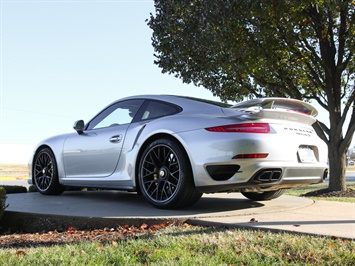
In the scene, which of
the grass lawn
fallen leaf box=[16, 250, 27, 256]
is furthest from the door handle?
fallen leaf box=[16, 250, 27, 256]

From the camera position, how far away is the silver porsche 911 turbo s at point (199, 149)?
202 inches

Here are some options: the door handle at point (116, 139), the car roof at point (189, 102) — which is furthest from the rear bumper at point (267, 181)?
the door handle at point (116, 139)

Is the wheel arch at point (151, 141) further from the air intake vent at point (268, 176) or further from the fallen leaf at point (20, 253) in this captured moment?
the fallen leaf at point (20, 253)

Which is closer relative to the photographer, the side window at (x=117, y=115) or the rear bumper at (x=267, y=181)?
the rear bumper at (x=267, y=181)

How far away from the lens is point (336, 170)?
43.8ft

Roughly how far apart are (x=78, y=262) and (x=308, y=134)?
139 inches

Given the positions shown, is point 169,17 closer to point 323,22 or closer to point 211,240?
→ point 323,22

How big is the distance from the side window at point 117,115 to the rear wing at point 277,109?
5.24 feet

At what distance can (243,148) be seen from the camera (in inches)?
199

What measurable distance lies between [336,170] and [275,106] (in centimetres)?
852

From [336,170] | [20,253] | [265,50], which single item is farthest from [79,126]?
[336,170]

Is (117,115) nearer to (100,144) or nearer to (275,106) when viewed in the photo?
(100,144)

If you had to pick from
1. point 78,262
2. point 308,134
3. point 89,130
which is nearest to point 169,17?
point 89,130

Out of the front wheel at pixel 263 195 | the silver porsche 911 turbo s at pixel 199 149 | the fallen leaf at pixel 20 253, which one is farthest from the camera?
the front wheel at pixel 263 195
